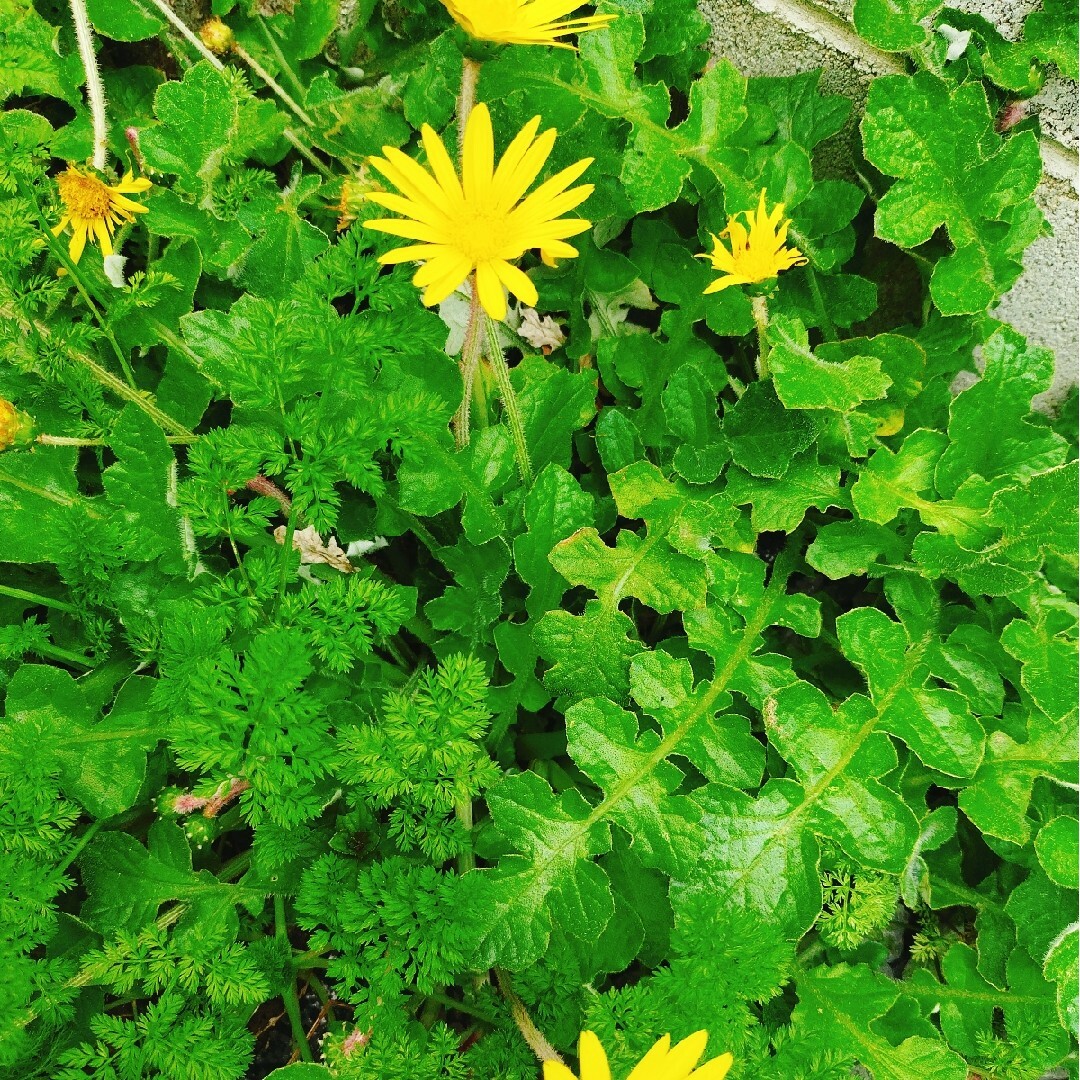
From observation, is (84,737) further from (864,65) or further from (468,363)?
(864,65)

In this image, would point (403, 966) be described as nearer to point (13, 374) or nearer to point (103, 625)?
point (103, 625)

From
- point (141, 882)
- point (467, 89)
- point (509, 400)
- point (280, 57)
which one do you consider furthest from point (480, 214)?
point (141, 882)

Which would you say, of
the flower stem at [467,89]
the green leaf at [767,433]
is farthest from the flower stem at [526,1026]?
the flower stem at [467,89]

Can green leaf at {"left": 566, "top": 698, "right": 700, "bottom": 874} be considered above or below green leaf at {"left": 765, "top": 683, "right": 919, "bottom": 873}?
below

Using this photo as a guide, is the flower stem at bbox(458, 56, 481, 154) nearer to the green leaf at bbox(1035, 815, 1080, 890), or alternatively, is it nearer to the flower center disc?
the flower center disc

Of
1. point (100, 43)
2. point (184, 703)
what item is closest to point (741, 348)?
point (184, 703)

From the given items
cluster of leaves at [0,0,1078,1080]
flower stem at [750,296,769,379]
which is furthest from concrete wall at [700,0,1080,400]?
flower stem at [750,296,769,379]

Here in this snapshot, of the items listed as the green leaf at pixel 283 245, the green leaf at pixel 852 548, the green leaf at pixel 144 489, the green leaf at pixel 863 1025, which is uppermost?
the green leaf at pixel 283 245

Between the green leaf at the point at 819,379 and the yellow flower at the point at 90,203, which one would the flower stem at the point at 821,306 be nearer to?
the green leaf at the point at 819,379
